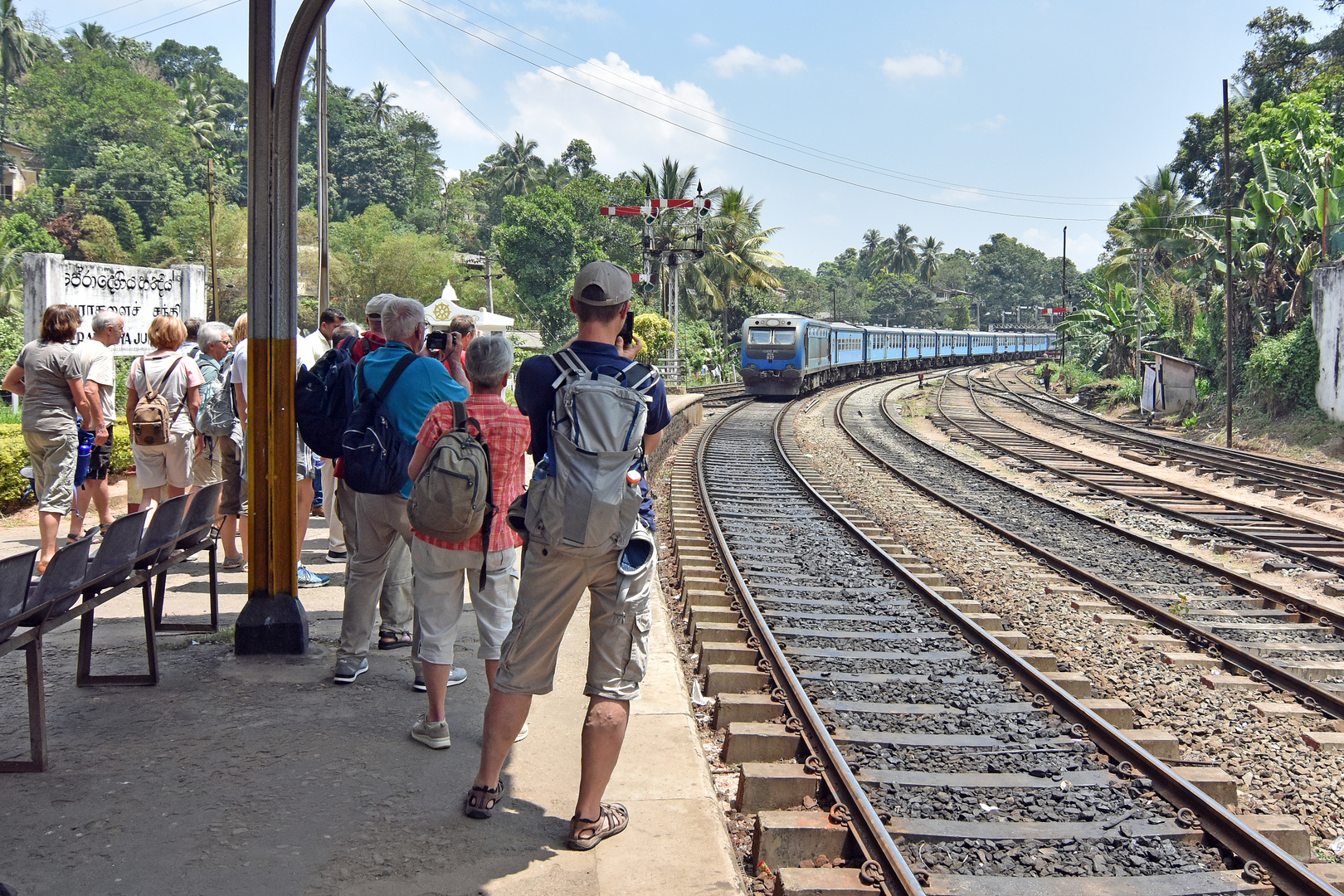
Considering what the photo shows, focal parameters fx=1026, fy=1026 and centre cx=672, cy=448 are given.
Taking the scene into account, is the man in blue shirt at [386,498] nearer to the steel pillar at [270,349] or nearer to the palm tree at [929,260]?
the steel pillar at [270,349]

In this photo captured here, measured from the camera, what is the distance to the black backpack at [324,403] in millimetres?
4883

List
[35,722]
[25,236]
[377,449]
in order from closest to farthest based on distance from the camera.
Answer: [35,722], [377,449], [25,236]

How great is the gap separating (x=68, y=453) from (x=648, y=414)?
Result: 5.08m

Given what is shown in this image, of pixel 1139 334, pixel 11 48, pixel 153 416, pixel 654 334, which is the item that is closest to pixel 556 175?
pixel 11 48

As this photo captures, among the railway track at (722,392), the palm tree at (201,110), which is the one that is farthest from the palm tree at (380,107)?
the railway track at (722,392)

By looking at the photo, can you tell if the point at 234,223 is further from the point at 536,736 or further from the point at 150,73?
the point at 150,73

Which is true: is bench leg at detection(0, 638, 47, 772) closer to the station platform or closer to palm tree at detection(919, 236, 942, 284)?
the station platform

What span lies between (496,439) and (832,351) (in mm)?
35102

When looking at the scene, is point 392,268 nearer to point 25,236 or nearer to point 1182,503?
point 25,236

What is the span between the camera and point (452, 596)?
399 cm

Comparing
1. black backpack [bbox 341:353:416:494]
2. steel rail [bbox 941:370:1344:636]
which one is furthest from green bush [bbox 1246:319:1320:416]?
black backpack [bbox 341:353:416:494]

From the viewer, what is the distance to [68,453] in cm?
657

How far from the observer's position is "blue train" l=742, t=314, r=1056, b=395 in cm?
3116

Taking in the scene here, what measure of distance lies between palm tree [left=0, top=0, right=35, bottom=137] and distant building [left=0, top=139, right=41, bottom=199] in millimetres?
3000
